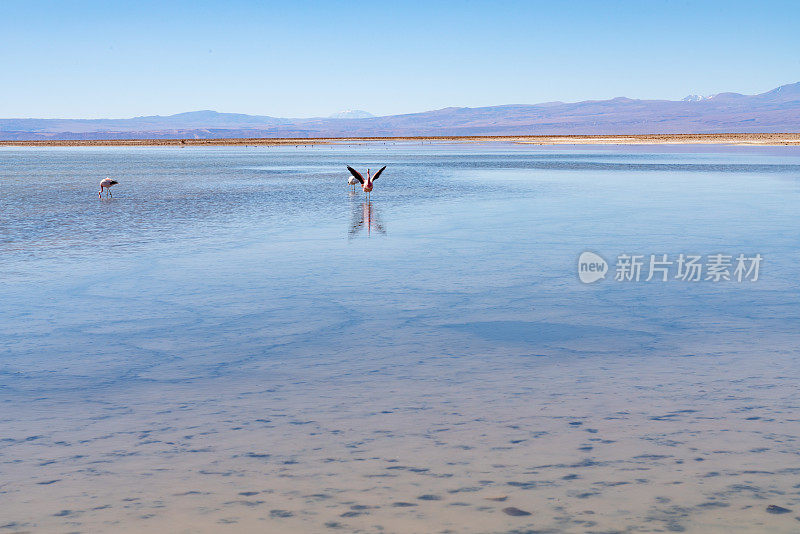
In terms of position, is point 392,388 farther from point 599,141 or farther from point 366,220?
point 599,141

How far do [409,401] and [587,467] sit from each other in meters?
1.34

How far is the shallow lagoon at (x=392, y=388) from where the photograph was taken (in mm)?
3592

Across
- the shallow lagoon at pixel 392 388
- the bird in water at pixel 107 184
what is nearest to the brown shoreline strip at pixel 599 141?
the bird in water at pixel 107 184

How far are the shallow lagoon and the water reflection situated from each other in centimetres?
145

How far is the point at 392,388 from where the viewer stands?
5.14 meters

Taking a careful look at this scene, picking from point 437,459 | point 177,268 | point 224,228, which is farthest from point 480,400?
point 224,228

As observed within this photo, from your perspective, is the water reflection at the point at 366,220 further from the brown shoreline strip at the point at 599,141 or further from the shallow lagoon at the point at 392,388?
the brown shoreline strip at the point at 599,141

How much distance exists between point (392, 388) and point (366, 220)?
9715mm

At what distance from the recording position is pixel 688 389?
16.6ft

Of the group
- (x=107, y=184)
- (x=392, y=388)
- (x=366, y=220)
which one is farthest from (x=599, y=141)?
(x=392, y=388)

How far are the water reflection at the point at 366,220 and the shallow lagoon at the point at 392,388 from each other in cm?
145

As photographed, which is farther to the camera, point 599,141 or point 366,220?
point 599,141

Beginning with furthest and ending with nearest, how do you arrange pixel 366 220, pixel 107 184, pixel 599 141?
pixel 599 141 → pixel 107 184 → pixel 366 220

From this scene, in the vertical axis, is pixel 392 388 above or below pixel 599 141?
below
